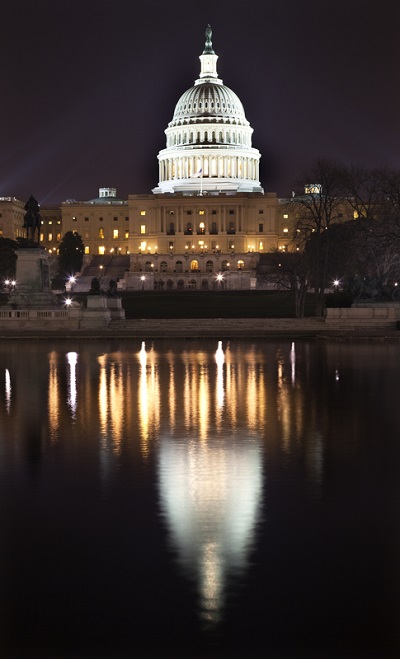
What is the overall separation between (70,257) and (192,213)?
4508 cm

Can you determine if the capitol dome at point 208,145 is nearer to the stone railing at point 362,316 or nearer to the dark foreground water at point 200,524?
the stone railing at point 362,316

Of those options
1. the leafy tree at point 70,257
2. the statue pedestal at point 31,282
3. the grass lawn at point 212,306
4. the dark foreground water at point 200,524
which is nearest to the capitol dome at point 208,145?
the leafy tree at point 70,257

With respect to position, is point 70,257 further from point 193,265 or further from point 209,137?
point 209,137

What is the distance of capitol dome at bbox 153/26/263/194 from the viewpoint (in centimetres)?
19125

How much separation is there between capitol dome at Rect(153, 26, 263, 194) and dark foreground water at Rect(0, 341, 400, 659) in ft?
560

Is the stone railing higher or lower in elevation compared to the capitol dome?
lower

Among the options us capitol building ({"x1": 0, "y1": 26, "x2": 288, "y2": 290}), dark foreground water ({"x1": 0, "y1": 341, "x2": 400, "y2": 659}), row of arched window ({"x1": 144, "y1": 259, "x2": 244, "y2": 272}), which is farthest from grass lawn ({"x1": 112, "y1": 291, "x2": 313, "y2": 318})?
row of arched window ({"x1": 144, "y1": 259, "x2": 244, "y2": 272})

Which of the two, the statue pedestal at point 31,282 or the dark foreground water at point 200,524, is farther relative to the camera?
the statue pedestal at point 31,282

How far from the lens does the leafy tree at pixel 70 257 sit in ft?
446

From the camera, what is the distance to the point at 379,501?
42.2 ft

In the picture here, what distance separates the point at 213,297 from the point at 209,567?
256 ft

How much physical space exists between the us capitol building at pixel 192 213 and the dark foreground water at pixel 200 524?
415ft

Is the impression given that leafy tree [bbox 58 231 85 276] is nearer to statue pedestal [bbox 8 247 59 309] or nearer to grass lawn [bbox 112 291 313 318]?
grass lawn [bbox 112 291 313 318]

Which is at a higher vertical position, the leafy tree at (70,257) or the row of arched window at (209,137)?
the row of arched window at (209,137)
